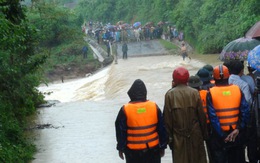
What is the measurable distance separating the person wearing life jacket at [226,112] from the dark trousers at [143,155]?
786 millimetres

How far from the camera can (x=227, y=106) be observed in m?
6.23

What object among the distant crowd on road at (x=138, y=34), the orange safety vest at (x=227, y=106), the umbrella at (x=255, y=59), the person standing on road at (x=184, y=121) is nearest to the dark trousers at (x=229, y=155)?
the orange safety vest at (x=227, y=106)

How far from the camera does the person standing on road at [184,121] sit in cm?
601

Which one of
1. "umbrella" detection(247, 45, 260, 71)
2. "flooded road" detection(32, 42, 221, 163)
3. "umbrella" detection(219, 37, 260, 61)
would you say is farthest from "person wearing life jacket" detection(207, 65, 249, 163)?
"umbrella" detection(219, 37, 260, 61)

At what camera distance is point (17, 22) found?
10.7 meters

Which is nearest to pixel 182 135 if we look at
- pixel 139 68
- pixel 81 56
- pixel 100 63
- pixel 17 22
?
pixel 17 22

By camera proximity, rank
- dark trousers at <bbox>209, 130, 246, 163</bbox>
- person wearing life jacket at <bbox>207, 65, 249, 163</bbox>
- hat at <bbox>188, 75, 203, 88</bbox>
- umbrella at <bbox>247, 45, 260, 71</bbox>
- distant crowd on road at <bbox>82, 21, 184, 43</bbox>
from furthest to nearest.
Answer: distant crowd on road at <bbox>82, 21, 184, 43</bbox> → hat at <bbox>188, 75, 203, 88</bbox> → umbrella at <bbox>247, 45, 260, 71</bbox> → dark trousers at <bbox>209, 130, 246, 163</bbox> → person wearing life jacket at <bbox>207, 65, 249, 163</bbox>

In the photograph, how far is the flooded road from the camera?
35.9 feet

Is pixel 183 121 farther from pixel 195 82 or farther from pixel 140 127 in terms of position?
pixel 195 82

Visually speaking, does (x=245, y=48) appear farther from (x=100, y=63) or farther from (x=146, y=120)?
(x=100, y=63)

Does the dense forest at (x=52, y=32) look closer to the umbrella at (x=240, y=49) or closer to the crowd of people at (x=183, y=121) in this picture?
the crowd of people at (x=183, y=121)

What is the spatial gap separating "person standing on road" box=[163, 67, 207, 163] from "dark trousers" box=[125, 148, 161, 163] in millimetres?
232

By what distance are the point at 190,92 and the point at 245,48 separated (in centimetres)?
602

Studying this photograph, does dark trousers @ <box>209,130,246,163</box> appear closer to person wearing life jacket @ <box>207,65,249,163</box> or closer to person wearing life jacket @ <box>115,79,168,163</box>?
person wearing life jacket @ <box>207,65,249,163</box>
